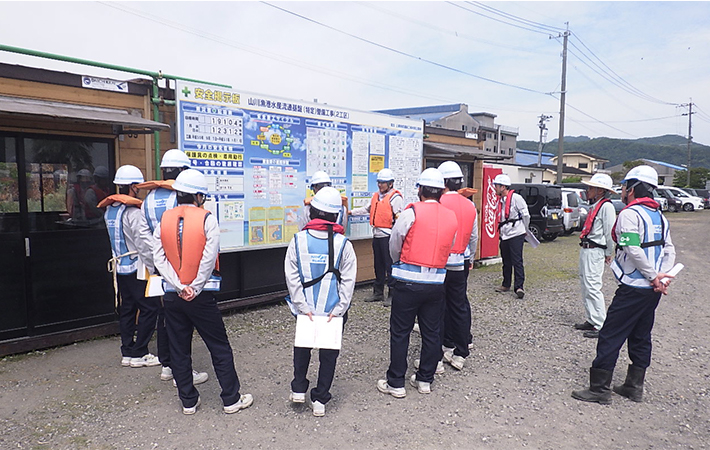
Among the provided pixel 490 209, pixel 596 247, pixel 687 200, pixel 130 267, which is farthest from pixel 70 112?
pixel 687 200

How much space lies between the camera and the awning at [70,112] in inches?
155

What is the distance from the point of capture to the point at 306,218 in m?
6.32

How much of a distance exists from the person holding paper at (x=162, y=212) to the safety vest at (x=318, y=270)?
137cm

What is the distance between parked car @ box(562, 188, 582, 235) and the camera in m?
16.4

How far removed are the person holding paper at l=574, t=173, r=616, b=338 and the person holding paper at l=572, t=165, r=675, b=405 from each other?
1.52m

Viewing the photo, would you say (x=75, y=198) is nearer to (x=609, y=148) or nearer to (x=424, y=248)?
(x=424, y=248)

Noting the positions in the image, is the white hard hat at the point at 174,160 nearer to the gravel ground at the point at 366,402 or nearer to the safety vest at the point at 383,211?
the gravel ground at the point at 366,402

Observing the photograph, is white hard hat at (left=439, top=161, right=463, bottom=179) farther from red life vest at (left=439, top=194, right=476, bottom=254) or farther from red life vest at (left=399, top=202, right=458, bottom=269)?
red life vest at (left=399, top=202, right=458, bottom=269)

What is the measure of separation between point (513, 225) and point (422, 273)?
4217 mm

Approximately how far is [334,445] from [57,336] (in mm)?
3456

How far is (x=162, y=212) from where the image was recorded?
4.11 metres

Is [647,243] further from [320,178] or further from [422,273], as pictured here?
[320,178]

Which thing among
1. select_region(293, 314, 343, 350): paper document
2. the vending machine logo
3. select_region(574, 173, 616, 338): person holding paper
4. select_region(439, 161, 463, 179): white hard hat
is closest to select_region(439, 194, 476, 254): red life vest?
select_region(439, 161, 463, 179): white hard hat

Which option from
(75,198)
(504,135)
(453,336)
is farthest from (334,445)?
(504,135)
